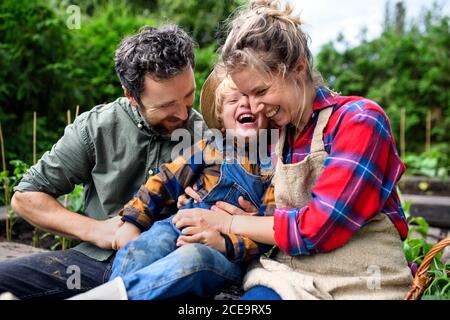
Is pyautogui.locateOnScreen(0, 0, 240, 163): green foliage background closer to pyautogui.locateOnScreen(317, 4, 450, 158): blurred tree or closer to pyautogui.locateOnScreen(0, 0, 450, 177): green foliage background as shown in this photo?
pyautogui.locateOnScreen(0, 0, 450, 177): green foliage background

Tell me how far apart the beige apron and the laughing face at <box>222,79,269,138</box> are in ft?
0.71

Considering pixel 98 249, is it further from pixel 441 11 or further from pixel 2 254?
pixel 441 11

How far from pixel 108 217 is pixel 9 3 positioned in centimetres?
312

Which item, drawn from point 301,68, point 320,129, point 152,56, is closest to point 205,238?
point 320,129

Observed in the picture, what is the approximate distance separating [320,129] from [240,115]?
1.07 ft

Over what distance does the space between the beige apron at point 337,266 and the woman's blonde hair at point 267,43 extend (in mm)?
221

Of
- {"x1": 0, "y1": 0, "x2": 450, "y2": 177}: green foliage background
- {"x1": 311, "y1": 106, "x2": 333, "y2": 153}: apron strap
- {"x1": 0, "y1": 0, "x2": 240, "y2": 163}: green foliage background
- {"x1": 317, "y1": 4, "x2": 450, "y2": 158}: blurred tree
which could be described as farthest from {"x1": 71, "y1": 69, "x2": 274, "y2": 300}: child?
{"x1": 317, "y1": 4, "x2": 450, "y2": 158}: blurred tree

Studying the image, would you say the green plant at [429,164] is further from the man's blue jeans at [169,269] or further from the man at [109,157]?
the man's blue jeans at [169,269]

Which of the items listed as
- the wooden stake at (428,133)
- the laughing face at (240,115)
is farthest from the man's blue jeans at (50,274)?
the wooden stake at (428,133)

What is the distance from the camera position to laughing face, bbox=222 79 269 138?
208 cm

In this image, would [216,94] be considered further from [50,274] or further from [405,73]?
[405,73]

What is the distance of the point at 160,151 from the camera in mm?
2461

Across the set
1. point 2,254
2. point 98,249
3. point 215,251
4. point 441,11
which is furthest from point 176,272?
point 441,11
